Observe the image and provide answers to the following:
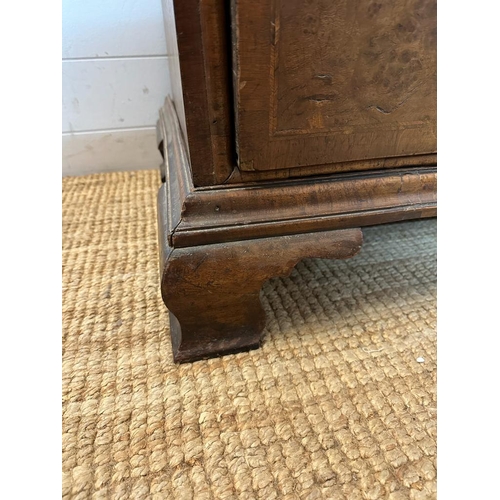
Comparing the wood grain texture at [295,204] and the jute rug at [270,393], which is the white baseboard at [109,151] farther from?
the wood grain texture at [295,204]

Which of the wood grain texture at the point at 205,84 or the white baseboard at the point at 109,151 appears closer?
the wood grain texture at the point at 205,84

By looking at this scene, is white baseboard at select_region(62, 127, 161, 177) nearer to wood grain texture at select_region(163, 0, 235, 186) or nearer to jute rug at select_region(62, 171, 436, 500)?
jute rug at select_region(62, 171, 436, 500)

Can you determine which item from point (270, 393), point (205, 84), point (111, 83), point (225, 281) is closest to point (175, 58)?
point (205, 84)

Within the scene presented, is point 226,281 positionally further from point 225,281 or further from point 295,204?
point 295,204

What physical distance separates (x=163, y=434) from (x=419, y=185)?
1.36ft

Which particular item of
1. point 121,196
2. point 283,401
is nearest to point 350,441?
point 283,401

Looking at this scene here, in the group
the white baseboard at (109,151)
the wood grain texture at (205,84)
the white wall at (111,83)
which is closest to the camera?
the wood grain texture at (205,84)

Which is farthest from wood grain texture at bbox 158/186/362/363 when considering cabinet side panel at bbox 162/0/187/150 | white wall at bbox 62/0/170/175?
white wall at bbox 62/0/170/175

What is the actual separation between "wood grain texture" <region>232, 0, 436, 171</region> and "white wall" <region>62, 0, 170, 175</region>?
0.76 m

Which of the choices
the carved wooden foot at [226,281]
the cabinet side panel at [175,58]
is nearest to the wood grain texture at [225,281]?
the carved wooden foot at [226,281]

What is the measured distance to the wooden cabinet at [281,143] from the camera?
439 mm

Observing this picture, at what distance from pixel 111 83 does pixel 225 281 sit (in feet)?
2.71

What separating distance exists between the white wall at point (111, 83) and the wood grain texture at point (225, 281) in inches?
27.6

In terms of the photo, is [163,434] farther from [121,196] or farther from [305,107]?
[121,196]
